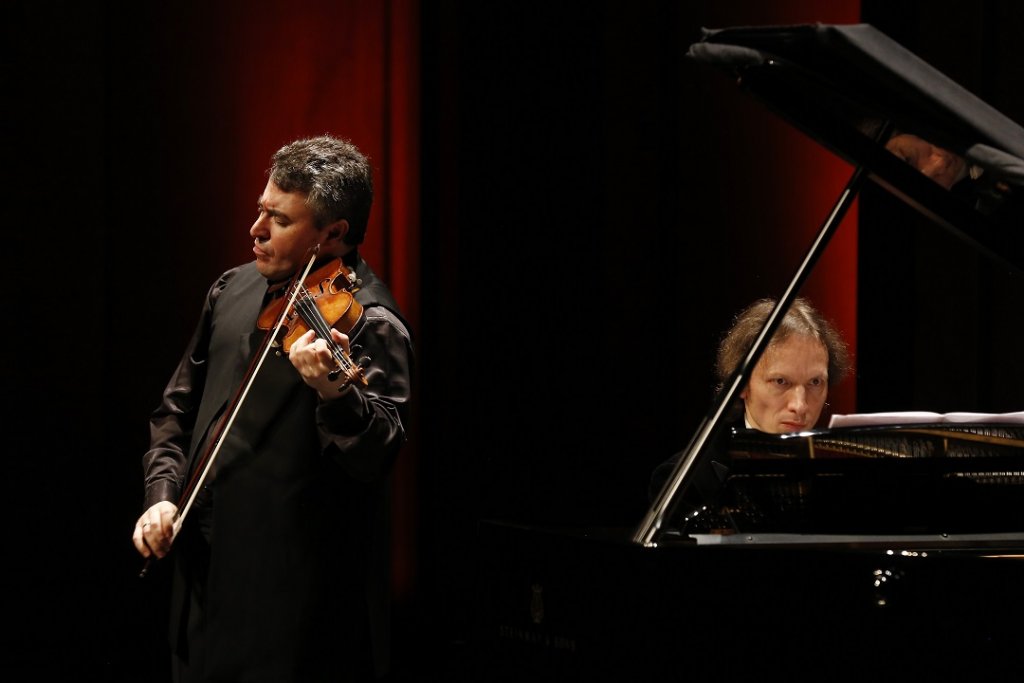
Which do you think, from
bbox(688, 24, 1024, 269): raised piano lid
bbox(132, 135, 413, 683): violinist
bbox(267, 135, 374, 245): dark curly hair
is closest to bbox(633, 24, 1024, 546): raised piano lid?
bbox(688, 24, 1024, 269): raised piano lid

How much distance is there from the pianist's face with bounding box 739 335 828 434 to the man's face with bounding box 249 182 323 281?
93 cm

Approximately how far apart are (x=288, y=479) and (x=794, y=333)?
1076 millimetres

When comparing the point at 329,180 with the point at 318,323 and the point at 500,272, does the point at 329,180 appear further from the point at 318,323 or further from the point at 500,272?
the point at 500,272

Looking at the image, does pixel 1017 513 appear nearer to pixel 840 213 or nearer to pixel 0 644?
pixel 840 213

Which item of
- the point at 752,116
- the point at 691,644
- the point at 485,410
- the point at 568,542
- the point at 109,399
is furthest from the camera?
the point at 752,116

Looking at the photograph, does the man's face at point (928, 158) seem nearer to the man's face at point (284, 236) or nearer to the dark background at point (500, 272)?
the man's face at point (284, 236)

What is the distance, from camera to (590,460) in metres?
3.76

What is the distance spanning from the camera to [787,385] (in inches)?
100

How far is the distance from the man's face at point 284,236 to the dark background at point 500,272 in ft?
3.80

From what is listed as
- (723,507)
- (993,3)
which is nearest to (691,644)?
(723,507)

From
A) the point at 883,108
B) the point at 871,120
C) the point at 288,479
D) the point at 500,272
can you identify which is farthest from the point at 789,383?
the point at 500,272

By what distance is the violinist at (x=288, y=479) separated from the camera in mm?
2107

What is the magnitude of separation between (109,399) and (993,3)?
8.46 feet

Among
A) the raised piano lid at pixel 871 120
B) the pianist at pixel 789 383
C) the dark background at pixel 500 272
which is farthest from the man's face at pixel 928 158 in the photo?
the dark background at pixel 500 272
